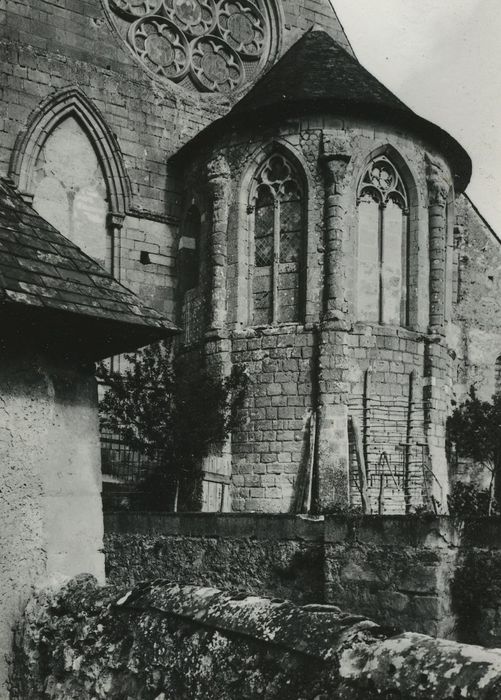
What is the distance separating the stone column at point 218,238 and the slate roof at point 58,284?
32.2ft

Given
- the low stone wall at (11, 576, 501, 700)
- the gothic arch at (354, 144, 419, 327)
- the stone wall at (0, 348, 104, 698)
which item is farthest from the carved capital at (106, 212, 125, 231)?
the low stone wall at (11, 576, 501, 700)

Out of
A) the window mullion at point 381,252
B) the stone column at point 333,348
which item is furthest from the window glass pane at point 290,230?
the window mullion at point 381,252

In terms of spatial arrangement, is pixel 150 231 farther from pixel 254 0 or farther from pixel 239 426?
pixel 254 0

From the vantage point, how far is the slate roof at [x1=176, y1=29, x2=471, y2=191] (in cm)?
1534

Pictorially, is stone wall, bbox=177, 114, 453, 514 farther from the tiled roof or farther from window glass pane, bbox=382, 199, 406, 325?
the tiled roof

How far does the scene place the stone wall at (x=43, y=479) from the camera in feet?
15.8

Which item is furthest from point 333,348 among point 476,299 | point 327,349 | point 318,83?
point 476,299

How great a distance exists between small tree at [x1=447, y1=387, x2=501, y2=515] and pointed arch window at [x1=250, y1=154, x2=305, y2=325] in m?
3.37

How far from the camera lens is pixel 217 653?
3.44 metres

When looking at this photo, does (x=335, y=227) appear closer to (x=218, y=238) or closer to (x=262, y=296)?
(x=262, y=296)

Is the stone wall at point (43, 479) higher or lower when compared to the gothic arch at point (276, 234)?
lower

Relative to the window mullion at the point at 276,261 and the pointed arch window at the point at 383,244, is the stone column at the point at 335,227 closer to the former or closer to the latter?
the pointed arch window at the point at 383,244

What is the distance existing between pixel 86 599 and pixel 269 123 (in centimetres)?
1244

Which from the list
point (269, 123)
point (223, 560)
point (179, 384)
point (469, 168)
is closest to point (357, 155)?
point (269, 123)
